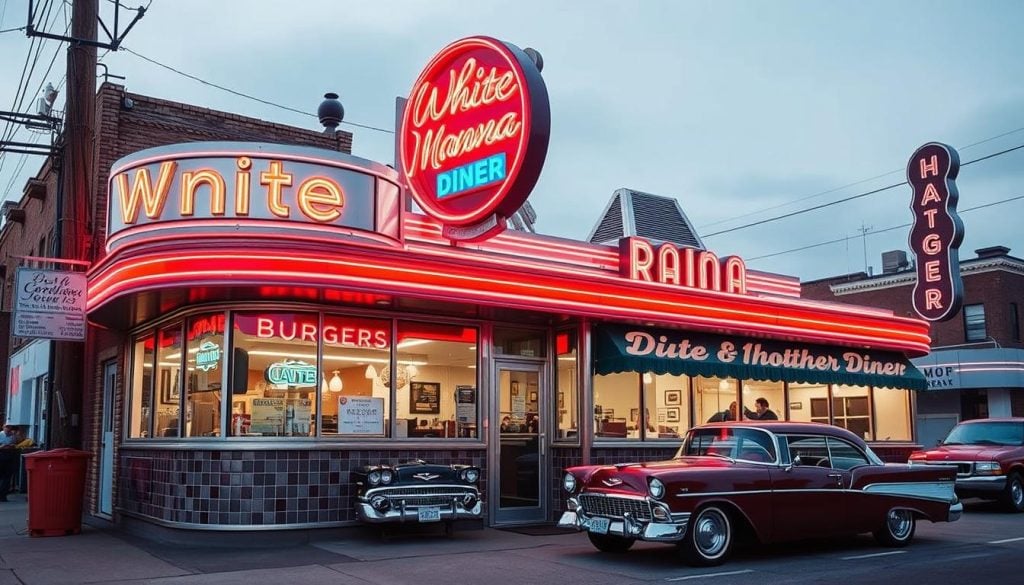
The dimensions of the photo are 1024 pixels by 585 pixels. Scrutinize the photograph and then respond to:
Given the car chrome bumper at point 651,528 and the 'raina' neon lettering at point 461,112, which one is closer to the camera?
the car chrome bumper at point 651,528

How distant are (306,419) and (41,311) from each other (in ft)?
14.2

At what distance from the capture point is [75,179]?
1417cm

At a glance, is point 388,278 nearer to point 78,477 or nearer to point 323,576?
point 323,576

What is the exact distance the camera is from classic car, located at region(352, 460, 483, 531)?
12109mm

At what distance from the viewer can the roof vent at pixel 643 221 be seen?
2194 centimetres

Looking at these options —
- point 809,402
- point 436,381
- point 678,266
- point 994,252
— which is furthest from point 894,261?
point 436,381

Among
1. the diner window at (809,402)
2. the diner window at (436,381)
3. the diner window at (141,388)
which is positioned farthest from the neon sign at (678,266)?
the diner window at (141,388)

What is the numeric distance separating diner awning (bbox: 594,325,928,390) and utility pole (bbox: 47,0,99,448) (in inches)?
312

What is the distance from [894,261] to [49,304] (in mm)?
39014

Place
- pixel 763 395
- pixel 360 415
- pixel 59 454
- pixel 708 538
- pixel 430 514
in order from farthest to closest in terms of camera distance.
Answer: pixel 763 395 → pixel 59 454 → pixel 360 415 → pixel 430 514 → pixel 708 538

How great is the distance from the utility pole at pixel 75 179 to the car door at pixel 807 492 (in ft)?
32.7

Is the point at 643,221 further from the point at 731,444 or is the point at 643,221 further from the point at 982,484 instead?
the point at 731,444

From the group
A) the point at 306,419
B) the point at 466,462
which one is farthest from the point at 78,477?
the point at 466,462

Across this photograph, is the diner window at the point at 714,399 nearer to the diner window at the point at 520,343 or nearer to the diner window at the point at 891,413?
the diner window at the point at 520,343
